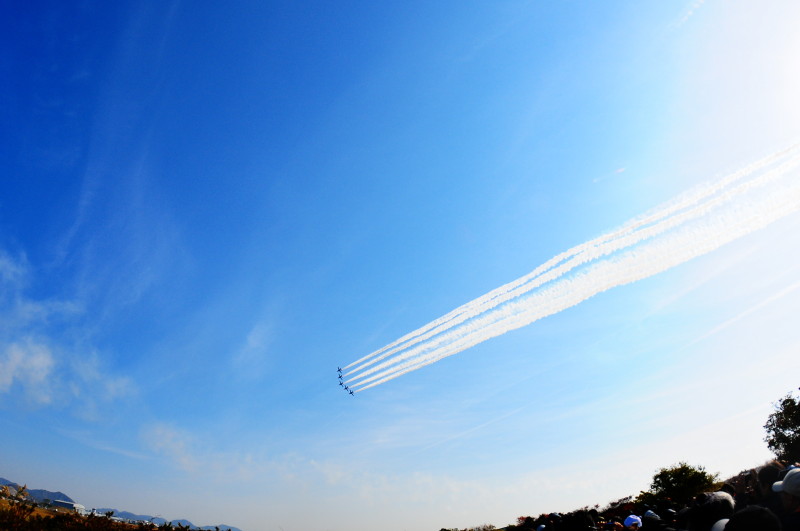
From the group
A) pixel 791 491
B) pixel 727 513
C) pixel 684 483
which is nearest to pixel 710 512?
pixel 727 513

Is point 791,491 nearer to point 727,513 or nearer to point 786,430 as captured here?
point 727,513

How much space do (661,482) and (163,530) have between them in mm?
44666

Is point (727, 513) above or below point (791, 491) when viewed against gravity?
below

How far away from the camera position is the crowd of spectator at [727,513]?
10.8 meters

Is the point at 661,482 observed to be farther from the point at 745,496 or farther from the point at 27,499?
the point at 27,499

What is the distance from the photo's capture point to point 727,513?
15672mm

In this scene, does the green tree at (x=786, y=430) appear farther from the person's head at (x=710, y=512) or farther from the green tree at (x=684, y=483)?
the person's head at (x=710, y=512)

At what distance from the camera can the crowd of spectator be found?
35.6ft

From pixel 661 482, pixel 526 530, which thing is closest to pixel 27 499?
pixel 526 530

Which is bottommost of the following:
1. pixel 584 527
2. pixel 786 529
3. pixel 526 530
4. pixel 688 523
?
pixel 526 530

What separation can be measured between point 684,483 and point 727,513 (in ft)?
97.8

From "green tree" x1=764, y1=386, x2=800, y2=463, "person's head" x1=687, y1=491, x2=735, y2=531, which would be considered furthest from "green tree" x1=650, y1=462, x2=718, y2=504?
"person's head" x1=687, y1=491, x2=735, y2=531

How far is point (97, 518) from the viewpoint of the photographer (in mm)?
18609

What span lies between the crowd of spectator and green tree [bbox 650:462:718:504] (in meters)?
17.0
